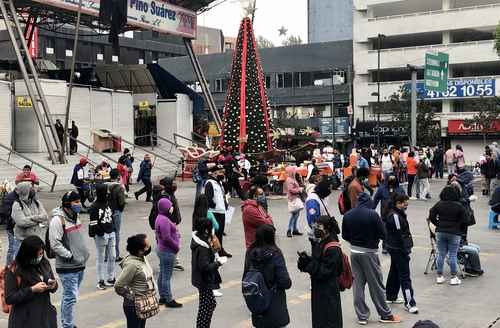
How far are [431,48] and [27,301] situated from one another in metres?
49.7

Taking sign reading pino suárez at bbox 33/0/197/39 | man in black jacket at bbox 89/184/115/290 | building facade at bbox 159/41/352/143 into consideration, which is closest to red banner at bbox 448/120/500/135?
building facade at bbox 159/41/352/143

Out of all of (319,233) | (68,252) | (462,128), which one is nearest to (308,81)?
(462,128)

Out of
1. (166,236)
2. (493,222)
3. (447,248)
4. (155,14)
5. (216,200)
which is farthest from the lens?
(155,14)

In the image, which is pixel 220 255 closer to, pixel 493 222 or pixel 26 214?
pixel 26 214

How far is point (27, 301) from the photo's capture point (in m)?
5.41

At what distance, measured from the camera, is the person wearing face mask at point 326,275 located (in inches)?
255

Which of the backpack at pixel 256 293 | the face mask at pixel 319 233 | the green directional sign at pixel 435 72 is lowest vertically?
the backpack at pixel 256 293

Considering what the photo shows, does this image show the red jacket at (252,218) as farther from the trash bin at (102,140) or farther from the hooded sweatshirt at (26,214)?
the trash bin at (102,140)

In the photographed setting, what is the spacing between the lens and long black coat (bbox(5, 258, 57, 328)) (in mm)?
5355

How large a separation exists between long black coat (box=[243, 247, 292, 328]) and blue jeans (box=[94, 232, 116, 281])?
12.4 feet

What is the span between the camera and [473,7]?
4966 centimetres

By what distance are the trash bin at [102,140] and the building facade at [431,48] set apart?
2253 centimetres

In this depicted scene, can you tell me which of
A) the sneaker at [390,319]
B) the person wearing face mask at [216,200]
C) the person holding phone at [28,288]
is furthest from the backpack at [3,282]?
the person wearing face mask at [216,200]

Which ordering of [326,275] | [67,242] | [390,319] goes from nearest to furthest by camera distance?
[326,275]
[67,242]
[390,319]
